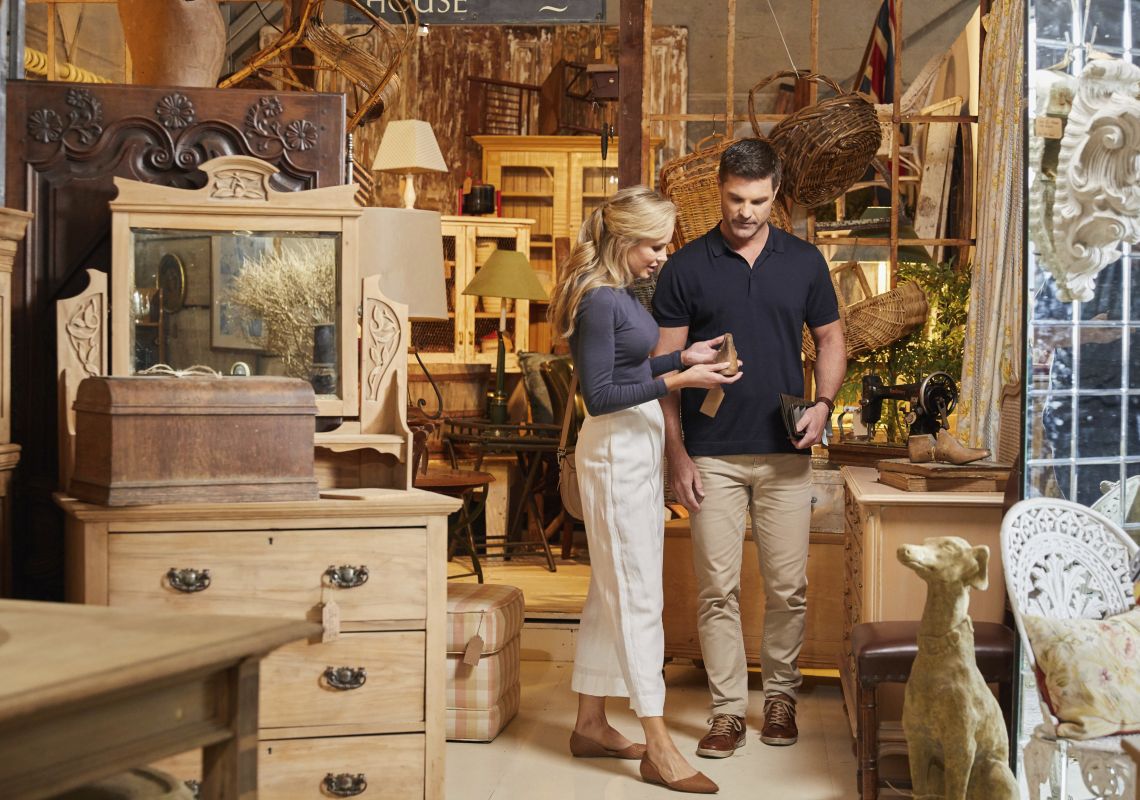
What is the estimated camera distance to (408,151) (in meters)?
7.69

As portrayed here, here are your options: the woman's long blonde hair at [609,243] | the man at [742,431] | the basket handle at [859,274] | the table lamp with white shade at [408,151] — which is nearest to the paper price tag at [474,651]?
the man at [742,431]

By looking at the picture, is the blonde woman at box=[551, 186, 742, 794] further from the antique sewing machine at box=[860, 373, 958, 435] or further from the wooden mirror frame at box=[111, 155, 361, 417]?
the antique sewing machine at box=[860, 373, 958, 435]

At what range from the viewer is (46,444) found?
3648 mm

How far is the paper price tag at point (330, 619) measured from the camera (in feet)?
10.7

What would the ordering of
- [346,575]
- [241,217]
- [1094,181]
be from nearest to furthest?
[346,575] < [1094,181] < [241,217]

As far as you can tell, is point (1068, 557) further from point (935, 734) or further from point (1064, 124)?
point (1064, 124)

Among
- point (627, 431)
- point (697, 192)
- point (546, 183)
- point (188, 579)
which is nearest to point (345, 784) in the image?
point (188, 579)

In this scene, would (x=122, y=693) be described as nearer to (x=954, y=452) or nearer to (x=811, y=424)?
(x=811, y=424)

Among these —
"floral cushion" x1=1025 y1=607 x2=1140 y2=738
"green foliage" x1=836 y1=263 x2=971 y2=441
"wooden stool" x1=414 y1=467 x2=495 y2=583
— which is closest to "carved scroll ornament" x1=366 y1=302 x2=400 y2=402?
"floral cushion" x1=1025 y1=607 x2=1140 y2=738

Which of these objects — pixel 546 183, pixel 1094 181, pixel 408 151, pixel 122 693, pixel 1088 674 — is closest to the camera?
pixel 122 693

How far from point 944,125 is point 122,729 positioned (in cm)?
600

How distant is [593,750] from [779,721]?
0.67 m

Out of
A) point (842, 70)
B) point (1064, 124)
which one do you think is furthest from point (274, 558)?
point (842, 70)

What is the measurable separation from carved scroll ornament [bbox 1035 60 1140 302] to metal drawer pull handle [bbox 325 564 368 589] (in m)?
2.00
